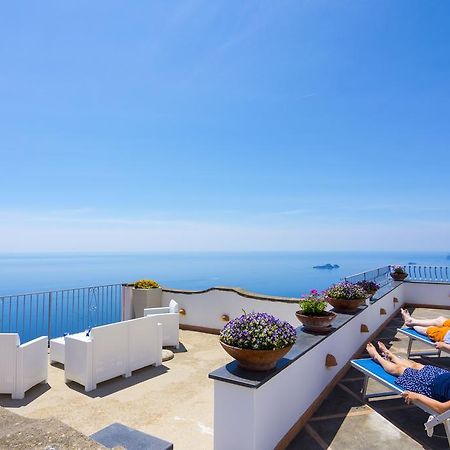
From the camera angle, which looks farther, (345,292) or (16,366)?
(345,292)

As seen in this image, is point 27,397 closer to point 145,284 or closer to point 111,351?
point 111,351

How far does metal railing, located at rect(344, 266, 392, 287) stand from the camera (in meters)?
7.84

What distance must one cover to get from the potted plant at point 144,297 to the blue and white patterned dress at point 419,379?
634 centimetres

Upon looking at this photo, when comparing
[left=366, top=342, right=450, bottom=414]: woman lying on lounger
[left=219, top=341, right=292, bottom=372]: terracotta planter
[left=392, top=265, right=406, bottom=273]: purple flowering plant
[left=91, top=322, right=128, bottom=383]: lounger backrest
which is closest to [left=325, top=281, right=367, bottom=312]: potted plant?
[left=366, top=342, right=450, bottom=414]: woman lying on lounger

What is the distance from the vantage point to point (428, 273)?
10.0 meters

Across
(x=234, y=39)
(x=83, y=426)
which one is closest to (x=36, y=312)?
(x=83, y=426)

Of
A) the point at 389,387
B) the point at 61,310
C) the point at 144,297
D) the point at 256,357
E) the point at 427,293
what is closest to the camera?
the point at 256,357

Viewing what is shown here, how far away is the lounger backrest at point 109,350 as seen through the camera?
15.6 ft

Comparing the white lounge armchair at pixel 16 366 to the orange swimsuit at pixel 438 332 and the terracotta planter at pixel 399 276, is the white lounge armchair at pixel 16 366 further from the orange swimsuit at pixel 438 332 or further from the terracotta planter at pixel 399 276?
the terracotta planter at pixel 399 276

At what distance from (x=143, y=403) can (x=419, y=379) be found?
3.28m

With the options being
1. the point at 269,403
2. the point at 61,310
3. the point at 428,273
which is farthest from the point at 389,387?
the point at 428,273

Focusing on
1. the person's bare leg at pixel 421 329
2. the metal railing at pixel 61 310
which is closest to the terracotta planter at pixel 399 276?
the person's bare leg at pixel 421 329

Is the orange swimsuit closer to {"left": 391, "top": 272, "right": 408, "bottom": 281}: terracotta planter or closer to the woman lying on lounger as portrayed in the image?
the woman lying on lounger

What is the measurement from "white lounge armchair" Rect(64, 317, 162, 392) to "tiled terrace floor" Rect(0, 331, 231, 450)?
0.15 meters
